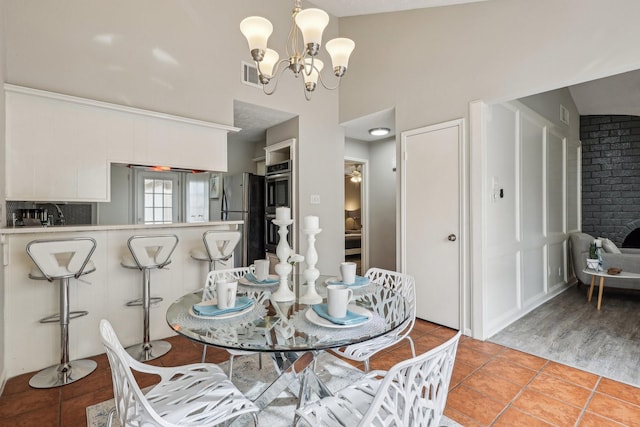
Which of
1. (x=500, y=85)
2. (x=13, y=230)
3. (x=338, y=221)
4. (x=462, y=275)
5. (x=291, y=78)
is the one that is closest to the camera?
(x=13, y=230)

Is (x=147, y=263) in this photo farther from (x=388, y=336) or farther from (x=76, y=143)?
(x=388, y=336)

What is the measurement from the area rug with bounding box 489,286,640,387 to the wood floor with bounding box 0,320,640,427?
0.63 feet

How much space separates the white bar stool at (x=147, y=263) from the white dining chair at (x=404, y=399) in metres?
1.95

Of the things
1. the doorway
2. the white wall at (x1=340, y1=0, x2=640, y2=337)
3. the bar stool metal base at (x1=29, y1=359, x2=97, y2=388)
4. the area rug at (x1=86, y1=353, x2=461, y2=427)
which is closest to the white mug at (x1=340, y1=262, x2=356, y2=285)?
the area rug at (x1=86, y1=353, x2=461, y2=427)

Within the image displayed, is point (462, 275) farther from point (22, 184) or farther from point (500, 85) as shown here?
point (22, 184)

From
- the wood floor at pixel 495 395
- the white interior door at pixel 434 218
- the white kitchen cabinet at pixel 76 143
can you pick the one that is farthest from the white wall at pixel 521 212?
the white kitchen cabinet at pixel 76 143

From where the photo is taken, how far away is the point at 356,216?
7.80 m

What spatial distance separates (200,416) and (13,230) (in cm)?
201

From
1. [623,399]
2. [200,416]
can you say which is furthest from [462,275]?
[200,416]

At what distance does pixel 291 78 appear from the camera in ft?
12.7

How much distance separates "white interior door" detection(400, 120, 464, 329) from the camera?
3039 mm

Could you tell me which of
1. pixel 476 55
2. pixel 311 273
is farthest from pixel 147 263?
pixel 476 55

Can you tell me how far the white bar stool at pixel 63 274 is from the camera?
2.07m

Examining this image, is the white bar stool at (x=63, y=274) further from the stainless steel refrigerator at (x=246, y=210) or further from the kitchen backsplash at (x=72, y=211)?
the stainless steel refrigerator at (x=246, y=210)
